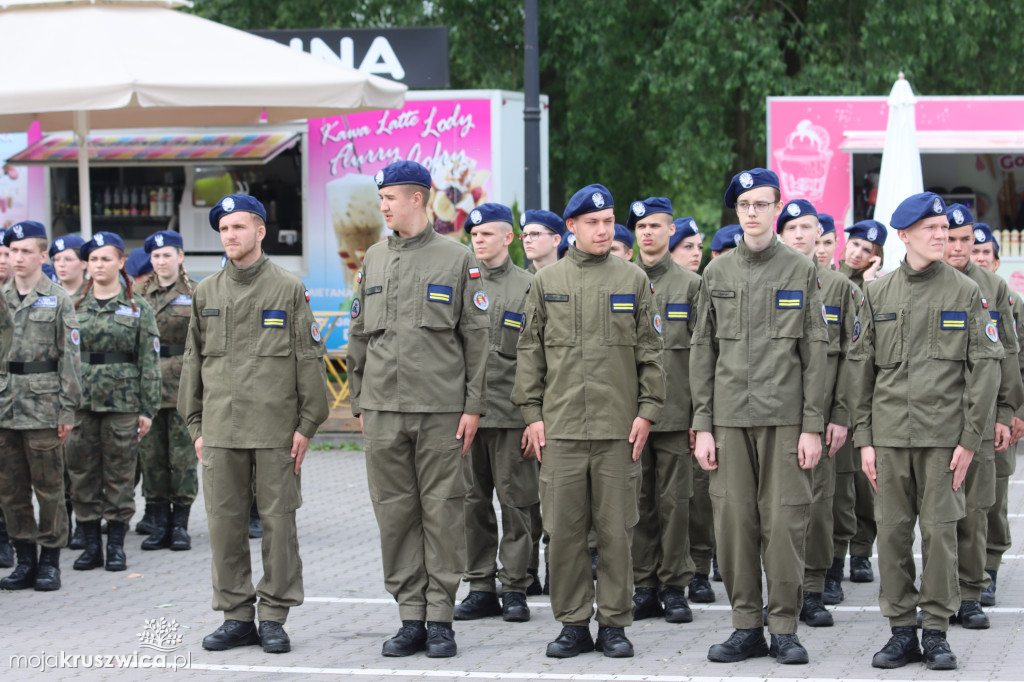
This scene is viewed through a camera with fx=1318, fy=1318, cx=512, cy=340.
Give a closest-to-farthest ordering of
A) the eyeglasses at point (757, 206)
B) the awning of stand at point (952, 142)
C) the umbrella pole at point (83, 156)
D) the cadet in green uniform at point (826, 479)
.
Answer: the eyeglasses at point (757, 206) → the cadet in green uniform at point (826, 479) → the umbrella pole at point (83, 156) → the awning of stand at point (952, 142)

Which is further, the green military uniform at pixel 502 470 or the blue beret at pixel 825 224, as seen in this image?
the blue beret at pixel 825 224

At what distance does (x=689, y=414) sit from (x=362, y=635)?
210 cm

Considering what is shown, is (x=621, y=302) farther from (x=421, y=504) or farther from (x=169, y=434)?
(x=169, y=434)

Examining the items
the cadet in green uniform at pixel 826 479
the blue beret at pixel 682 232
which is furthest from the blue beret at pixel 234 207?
the cadet in green uniform at pixel 826 479

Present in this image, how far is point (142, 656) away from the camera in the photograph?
6.45 m

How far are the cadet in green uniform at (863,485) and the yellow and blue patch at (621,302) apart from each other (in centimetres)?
220

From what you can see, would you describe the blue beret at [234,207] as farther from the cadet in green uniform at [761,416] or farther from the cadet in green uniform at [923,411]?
the cadet in green uniform at [923,411]

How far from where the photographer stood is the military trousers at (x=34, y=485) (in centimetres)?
793

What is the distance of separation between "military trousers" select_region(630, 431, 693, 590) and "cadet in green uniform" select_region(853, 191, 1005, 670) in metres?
1.16

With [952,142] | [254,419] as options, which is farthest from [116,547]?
[952,142]

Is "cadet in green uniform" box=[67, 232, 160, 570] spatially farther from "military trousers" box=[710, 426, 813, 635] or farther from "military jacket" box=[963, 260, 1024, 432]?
"military jacket" box=[963, 260, 1024, 432]

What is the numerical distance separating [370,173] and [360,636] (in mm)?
9340

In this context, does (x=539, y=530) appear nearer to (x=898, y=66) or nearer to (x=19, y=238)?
(x=19, y=238)

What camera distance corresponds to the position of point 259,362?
6492 millimetres
